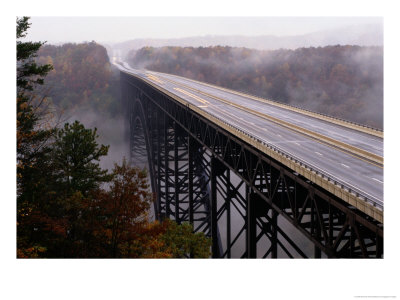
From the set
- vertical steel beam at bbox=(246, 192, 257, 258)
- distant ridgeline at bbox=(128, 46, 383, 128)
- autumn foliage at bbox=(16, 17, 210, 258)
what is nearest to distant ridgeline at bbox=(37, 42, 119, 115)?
distant ridgeline at bbox=(128, 46, 383, 128)

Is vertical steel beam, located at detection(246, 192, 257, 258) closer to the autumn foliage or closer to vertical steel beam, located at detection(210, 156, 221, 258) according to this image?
the autumn foliage

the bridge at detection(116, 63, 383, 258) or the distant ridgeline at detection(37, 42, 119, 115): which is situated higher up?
the distant ridgeline at detection(37, 42, 119, 115)

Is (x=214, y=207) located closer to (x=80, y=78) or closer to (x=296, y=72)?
(x=80, y=78)

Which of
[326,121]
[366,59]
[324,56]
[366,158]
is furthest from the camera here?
[324,56]

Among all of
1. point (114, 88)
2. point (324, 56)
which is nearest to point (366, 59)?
point (324, 56)

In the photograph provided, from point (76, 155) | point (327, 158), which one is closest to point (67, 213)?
point (76, 155)
